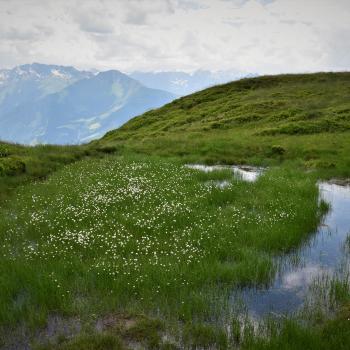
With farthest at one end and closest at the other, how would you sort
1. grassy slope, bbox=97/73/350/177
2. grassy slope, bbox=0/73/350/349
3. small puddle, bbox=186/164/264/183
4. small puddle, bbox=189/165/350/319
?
grassy slope, bbox=97/73/350/177 → small puddle, bbox=186/164/264/183 → small puddle, bbox=189/165/350/319 → grassy slope, bbox=0/73/350/349

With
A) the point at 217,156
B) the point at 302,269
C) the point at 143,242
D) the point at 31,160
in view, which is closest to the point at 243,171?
the point at 217,156

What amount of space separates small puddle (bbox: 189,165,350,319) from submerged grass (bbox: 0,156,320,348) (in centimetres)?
43

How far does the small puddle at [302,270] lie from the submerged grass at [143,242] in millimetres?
428

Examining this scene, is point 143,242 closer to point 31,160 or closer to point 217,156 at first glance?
point 31,160

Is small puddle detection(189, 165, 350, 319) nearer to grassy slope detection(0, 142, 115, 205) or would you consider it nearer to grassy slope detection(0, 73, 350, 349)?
grassy slope detection(0, 73, 350, 349)

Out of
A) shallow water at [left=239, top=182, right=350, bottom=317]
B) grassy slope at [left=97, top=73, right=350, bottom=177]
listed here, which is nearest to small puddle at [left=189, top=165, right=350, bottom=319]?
shallow water at [left=239, top=182, right=350, bottom=317]

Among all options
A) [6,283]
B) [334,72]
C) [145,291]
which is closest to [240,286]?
[145,291]

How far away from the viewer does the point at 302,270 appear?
40.8ft

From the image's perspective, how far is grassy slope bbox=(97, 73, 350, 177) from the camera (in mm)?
32281

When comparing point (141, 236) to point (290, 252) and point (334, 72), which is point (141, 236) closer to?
point (290, 252)

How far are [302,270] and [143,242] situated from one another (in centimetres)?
510

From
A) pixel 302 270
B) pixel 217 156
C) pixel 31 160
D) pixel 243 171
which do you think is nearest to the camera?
pixel 302 270

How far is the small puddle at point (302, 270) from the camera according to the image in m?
10.4

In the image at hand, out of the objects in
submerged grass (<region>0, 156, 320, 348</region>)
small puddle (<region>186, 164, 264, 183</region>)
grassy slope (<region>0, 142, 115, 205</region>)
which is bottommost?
submerged grass (<region>0, 156, 320, 348</region>)
